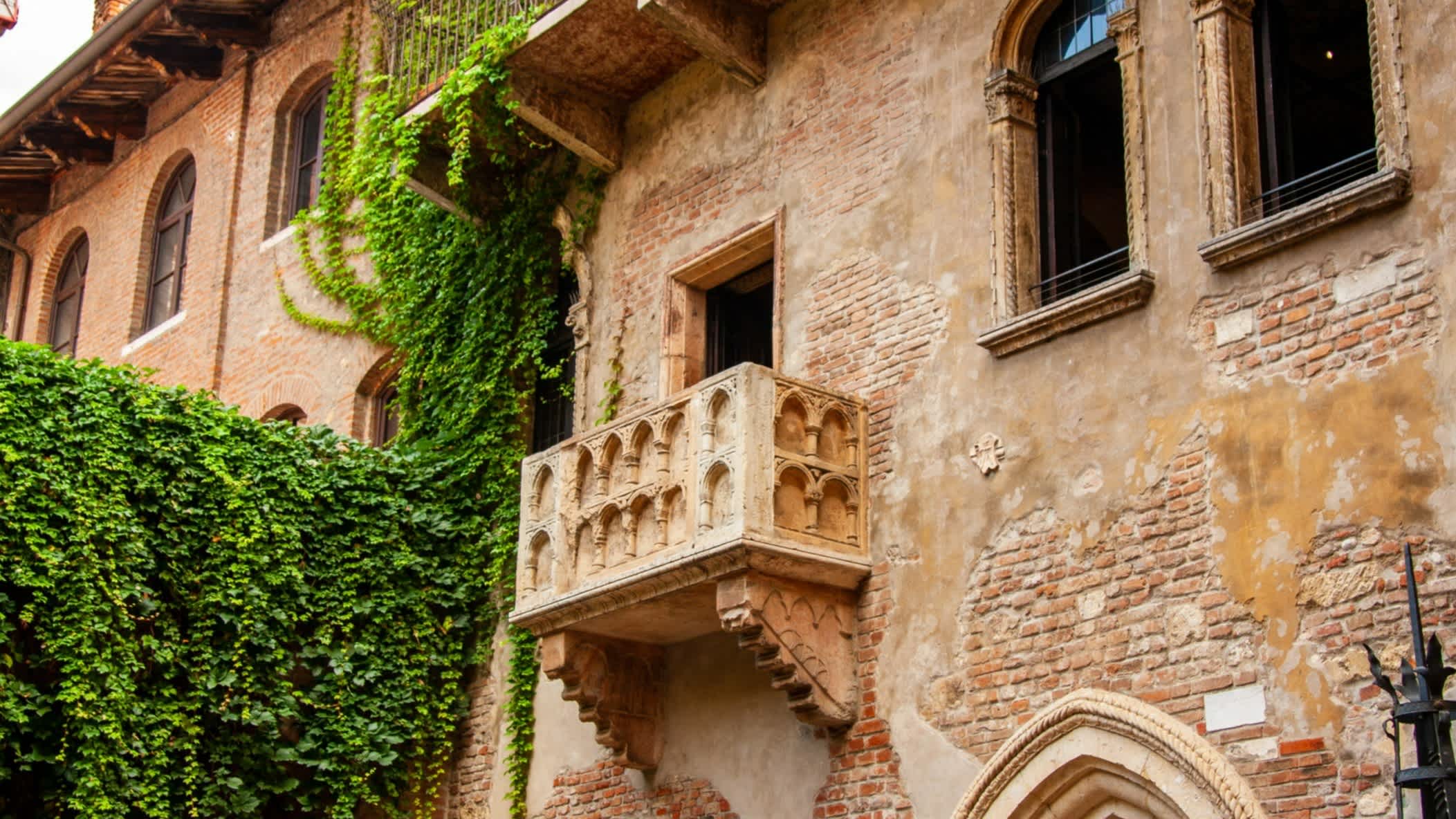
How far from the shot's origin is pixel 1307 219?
26.9ft

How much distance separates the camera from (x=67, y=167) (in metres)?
20.1

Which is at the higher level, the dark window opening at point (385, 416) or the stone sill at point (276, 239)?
the stone sill at point (276, 239)

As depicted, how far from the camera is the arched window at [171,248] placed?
59.8 ft

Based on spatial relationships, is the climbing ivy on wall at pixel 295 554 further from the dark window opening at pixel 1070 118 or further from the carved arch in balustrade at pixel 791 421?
the dark window opening at pixel 1070 118

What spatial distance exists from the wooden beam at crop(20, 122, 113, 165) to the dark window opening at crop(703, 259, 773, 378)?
32.5 feet

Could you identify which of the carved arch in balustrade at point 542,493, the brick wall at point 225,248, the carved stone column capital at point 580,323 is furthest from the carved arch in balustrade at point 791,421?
the brick wall at point 225,248

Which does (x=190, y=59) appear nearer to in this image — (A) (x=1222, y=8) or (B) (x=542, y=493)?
(B) (x=542, y=493)

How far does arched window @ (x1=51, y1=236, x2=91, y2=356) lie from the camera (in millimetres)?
19906

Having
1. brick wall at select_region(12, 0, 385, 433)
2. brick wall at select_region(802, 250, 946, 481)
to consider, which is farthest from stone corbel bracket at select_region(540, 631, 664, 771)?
brick wall at select_region(12, 0, 385, 433)

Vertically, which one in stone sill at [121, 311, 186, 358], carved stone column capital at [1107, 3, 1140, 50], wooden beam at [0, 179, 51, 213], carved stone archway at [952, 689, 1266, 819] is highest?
wooden beam at [0, 179, 51, 213]

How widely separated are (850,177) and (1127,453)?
282 centimetres

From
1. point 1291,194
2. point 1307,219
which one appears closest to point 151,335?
point 1291,194

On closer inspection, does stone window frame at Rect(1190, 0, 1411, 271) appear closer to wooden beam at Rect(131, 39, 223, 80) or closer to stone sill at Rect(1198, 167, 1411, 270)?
stone sill at Rect(1198, 167, 1411, 270)

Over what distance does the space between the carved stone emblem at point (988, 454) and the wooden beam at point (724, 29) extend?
3.33 m
